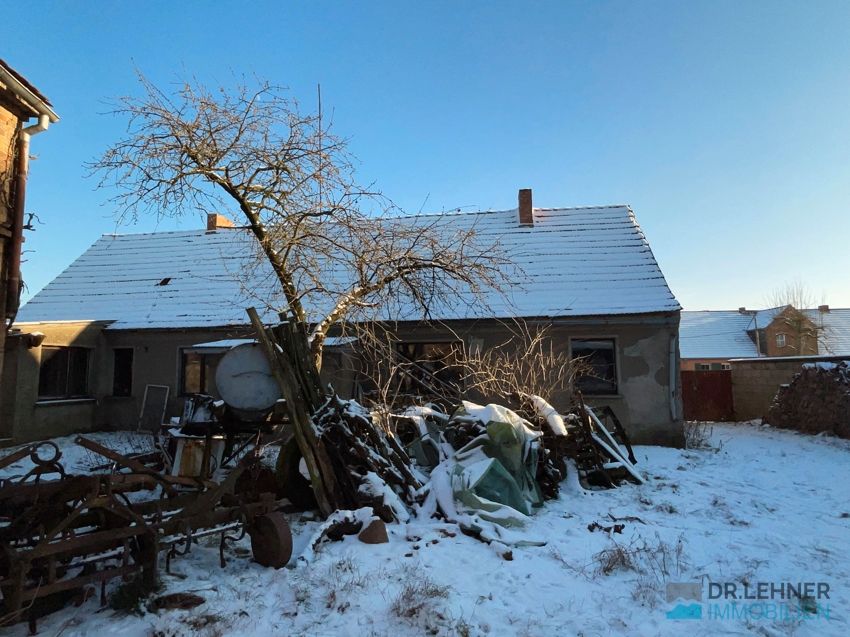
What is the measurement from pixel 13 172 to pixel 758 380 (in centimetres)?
→ 1819

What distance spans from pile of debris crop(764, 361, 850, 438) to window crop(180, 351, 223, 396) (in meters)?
14.7

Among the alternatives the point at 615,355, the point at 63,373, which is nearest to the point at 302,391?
the point at 615,355

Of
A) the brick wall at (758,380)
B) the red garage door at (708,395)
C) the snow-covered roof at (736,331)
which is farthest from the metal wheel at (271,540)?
the snow-covered roof at (736,331)

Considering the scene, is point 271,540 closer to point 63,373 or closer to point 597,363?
point 597,363

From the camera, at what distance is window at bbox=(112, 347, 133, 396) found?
14.3 metres

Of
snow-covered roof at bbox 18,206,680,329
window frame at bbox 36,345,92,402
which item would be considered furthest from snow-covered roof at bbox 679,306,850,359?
window frame at bbox 36,345,92,402

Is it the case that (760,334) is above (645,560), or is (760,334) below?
above

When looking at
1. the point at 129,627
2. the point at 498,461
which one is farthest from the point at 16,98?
the point at 498,461

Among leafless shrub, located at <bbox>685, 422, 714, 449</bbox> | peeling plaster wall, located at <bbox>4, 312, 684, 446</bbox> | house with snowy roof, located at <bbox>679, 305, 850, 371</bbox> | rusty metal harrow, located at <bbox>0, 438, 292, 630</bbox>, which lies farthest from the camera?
house with snowy roof, located at <bbox>679, 305, 850, 371</bbox>

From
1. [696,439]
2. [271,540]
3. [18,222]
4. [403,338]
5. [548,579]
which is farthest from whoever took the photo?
[403,338]

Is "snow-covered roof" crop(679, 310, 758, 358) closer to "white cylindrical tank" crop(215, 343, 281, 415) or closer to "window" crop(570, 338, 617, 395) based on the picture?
"window" crop(570, 338, 617, 395)

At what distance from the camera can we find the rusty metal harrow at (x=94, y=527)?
3504 millimetres

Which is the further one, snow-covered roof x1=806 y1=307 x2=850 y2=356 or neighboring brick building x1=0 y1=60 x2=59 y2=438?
snow-covered roof x1=806 y1=307 x2=850 y2=356

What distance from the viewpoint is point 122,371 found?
14453 millimetres
